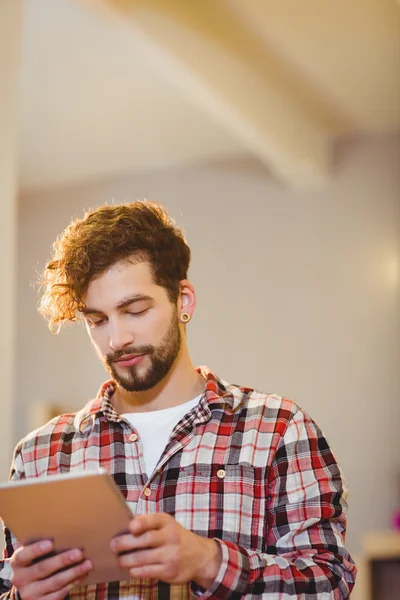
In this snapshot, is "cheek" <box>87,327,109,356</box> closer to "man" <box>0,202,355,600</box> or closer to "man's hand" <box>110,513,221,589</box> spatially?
"man" <box>0,202,355,600</box>

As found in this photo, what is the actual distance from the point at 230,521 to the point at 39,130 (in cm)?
346

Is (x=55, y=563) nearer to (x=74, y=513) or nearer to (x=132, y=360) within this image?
(x=74, y=513)

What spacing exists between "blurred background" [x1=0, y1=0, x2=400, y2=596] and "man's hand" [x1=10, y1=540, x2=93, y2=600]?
2.03 metres

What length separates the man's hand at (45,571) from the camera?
4.09ft

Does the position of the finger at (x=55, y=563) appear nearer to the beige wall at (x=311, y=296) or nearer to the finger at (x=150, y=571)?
the finger at (x=150, y=571)

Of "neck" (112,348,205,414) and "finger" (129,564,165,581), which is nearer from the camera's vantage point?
"finger" (129,564,165,581)

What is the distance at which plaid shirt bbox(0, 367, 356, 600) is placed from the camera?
1.33m

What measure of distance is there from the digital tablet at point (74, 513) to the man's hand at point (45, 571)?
0.02 meters

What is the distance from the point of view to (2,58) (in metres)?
2.19

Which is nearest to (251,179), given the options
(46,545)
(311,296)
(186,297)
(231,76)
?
Result: (311,296)

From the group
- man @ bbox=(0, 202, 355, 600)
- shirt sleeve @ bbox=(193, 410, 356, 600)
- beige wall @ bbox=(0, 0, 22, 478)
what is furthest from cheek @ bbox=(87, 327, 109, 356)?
beige wall @ bbox=(0, 0, 22, 478)

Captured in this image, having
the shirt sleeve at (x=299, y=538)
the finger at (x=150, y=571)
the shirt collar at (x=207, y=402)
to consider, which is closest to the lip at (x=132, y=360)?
the shirt collar at (x=207, y=402)

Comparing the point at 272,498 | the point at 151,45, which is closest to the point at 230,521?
the point at 272,498

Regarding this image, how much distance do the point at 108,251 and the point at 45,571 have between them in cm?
57
